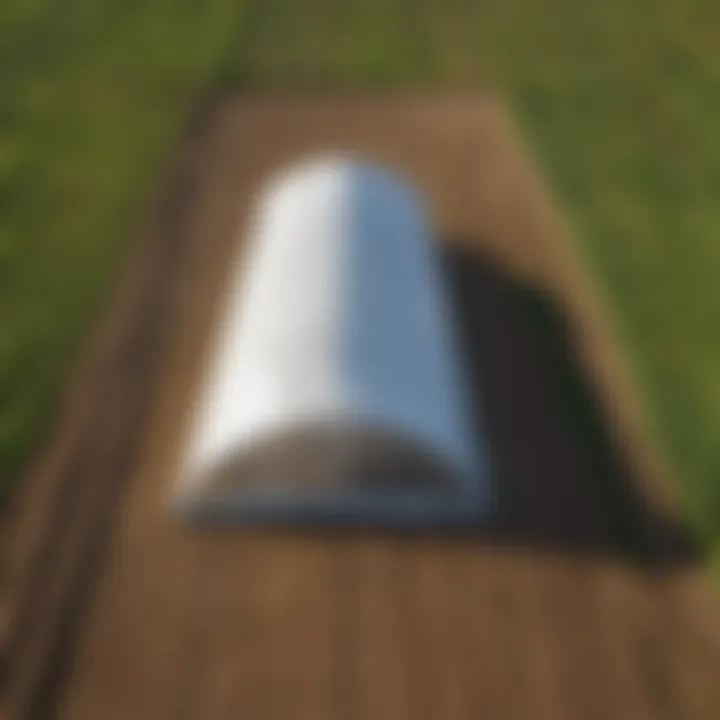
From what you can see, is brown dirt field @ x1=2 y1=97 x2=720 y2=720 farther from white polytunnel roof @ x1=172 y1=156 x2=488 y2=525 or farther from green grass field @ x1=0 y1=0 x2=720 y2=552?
green grass field @ x1=0 y1=0 x2=720 y2=552

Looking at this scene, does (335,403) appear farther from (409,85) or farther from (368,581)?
(409,85)

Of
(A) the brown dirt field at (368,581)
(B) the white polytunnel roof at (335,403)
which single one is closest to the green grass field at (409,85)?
(A) the brown dirt field at (368,581)

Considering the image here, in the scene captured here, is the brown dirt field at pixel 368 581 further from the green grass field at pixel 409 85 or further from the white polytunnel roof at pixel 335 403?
the green grass field at pixel 409 85

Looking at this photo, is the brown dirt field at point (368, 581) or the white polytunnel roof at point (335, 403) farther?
the white polytunnel roof at point (335, 403)

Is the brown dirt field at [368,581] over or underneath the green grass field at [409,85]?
underneath

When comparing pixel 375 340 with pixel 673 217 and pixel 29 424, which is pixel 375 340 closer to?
pixel 29 424

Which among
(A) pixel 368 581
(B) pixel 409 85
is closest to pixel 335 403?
(A) pixel 368 581
